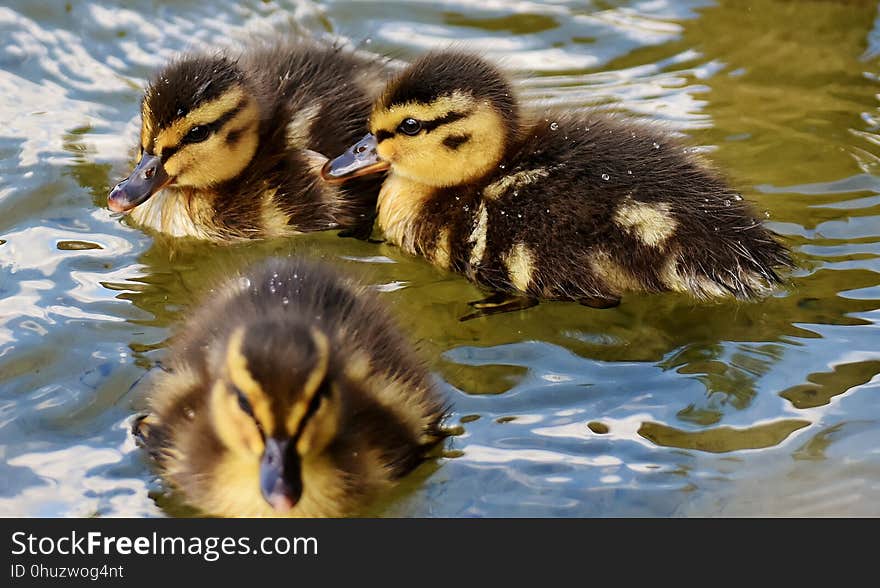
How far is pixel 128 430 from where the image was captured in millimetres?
2996

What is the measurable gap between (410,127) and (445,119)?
116mm

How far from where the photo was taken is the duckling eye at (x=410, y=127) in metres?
3.68

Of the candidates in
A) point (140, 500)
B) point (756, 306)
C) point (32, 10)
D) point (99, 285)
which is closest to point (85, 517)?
point (140, 500)

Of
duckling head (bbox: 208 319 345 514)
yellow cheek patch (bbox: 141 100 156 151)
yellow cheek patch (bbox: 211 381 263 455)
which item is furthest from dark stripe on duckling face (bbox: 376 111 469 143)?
yellow cheek patch (bbox: 211 381 263 455)

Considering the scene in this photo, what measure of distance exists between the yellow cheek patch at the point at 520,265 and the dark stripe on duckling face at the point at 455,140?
35 centimetres

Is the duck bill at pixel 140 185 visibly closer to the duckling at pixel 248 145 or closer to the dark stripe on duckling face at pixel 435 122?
the duckling at pixel 248 145

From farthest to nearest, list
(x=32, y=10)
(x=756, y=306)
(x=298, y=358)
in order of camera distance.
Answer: (x=32, y=10) < (x=756, y=306) < (x=298, y=358)

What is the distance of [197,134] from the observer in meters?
3.77

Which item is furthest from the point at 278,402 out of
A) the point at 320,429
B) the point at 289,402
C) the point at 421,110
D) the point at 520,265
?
the point at 421,110

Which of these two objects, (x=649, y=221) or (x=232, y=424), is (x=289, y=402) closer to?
(x=232, y=424)

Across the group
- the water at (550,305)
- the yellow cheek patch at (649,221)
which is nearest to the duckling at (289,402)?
the water at (550,305)

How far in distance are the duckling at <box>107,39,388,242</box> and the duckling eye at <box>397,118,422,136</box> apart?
1.14 ft
